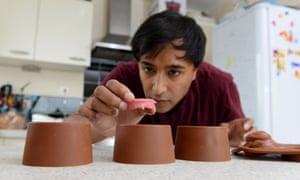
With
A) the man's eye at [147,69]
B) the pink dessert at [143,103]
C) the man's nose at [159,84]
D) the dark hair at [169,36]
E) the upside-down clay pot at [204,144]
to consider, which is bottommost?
the upside-down clay pot at [204,144]

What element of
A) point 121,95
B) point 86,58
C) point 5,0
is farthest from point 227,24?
point 121,95

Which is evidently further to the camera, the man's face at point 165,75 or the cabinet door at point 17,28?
the cabinet door at point 17,28

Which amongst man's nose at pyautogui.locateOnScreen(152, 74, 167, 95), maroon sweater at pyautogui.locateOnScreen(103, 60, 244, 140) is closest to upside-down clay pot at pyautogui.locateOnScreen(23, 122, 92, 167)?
man's nose at pyautogui.locateOnScreen(152, 74, 167, 95)

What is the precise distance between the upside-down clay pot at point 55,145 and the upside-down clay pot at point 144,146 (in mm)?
57

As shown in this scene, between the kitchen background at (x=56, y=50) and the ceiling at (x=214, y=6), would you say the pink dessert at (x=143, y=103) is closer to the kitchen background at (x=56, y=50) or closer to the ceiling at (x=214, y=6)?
the kitchen background at (x=56, y=50)

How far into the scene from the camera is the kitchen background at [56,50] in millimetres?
2318

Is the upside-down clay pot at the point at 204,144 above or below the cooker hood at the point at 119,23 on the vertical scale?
below

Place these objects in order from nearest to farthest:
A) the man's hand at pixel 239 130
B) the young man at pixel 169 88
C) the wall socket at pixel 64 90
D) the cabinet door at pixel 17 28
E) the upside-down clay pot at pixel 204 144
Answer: the upside-down clay pot at pixel 204 144
the young man at pixel 169 88
the man's hand at pixel 239 130
the cabinet door at pixel 17 28
the wall socket at pixel 64 90

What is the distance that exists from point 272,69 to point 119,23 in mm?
1423

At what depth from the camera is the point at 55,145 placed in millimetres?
393

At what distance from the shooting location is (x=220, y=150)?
1.61ft

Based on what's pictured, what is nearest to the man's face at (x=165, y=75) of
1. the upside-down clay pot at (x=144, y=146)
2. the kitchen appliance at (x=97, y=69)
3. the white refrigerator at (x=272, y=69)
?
the upside-down clay pot at (x=144, y=146)

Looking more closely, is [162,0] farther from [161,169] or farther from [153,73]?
[161,169]

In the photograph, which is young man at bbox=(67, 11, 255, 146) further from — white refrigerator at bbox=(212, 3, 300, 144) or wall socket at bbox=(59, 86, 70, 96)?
wall socket at bbox=(59, 86, 70, 96)
